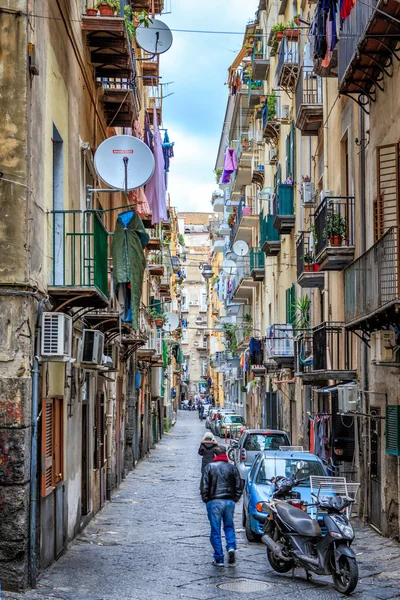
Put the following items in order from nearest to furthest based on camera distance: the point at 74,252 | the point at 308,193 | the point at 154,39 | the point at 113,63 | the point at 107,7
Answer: the point at 74,252
the point at 107,7
the point at 113,63
the point at 308,193
the point at 154,39

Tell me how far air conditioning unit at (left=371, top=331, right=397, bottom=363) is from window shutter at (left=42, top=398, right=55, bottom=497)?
4.90 m

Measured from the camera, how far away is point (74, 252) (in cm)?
1248

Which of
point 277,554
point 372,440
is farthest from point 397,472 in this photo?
point 277,554

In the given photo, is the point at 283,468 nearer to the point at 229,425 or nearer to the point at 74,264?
the point at 74,264

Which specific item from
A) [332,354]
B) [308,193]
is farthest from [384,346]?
[308,193]

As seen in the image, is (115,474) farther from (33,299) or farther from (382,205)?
(33,299)

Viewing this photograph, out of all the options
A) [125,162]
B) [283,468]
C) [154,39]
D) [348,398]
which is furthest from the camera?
[154,39]

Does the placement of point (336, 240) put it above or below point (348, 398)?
above

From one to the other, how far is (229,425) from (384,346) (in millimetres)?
29512

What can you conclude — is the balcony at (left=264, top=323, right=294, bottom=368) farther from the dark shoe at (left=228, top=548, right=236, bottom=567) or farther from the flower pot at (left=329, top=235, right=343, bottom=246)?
the dark shoe at (left=228, top=548, right=236, bottom=567)

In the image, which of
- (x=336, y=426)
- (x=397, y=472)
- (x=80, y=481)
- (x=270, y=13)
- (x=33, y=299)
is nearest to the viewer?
(x=33, y=299)

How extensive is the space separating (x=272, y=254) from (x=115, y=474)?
1215cm

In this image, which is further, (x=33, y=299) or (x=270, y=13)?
(x=270, y=13)

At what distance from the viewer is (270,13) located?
119 ft
